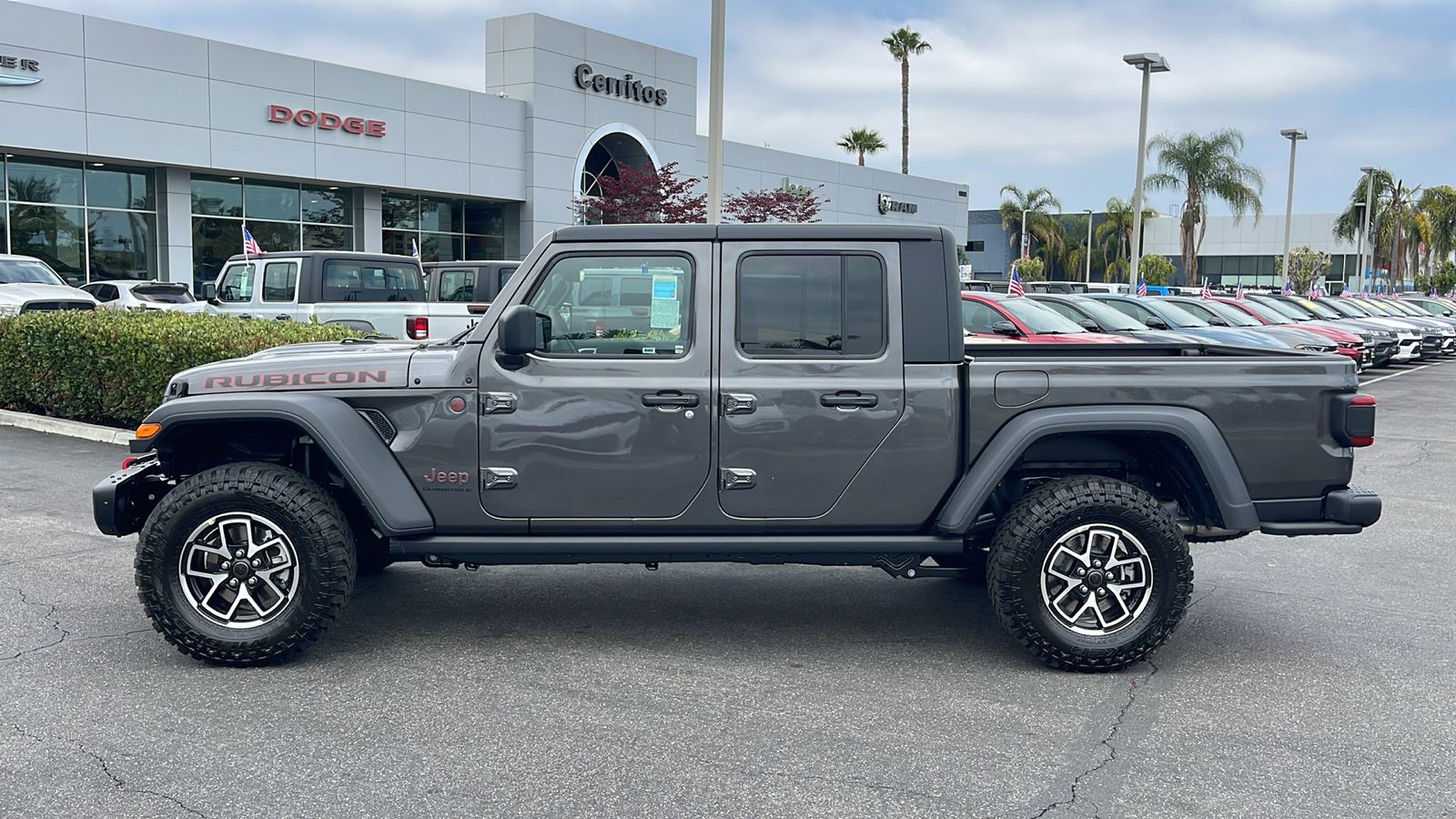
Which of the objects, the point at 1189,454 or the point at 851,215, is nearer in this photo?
the point at 1189,454

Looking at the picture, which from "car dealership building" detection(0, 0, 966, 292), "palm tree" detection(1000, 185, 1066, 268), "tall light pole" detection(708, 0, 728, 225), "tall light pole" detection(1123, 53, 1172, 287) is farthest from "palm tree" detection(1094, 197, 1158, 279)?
"tall light pole" detection(708, 0, 728, 225)

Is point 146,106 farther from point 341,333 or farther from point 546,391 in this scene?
point 546,391

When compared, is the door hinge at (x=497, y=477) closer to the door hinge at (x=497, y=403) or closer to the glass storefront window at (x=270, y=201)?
the door hinge at (x=497, y=403)

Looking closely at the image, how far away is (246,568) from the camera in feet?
16.9

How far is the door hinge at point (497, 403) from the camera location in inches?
204

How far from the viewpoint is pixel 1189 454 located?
5.30 meters

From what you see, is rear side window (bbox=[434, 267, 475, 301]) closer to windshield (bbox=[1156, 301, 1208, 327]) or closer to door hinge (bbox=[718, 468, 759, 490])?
windshield (bbox=[1156, 301, 1208, 327])

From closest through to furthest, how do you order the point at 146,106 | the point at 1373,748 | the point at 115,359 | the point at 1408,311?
the point at 1373,748
the point at 115,359
the point at 146,106
the point at 1408,311

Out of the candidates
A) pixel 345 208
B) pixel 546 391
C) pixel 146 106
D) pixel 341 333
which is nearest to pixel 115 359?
pixel 341 333

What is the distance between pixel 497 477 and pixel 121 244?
1090 inches

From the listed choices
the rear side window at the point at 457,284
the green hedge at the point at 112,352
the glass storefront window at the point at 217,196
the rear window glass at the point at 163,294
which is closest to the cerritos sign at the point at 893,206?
the glass storefront window at the point at 217,196

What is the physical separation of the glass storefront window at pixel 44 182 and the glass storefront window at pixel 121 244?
2.33ft

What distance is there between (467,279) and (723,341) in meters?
14.2

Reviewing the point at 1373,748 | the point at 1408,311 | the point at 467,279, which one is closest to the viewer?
the point at 1373,748
